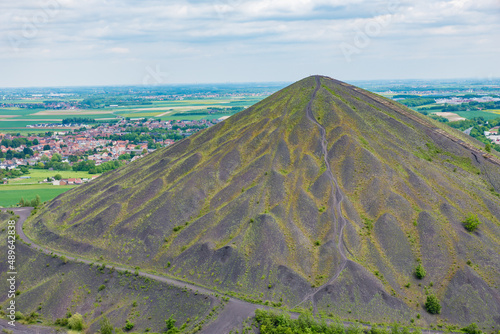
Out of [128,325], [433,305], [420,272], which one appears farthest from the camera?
[420,272]

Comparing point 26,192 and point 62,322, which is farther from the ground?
point 62,322

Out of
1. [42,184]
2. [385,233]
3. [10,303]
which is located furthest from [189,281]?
[42,184]

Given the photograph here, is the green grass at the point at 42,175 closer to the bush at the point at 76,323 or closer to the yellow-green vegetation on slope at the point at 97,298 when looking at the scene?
the yellow-green vegetation on slope at the point at 97,298

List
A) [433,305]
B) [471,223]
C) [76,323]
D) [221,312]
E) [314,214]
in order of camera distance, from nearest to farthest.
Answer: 1. [221,312]
2. [433,305]
3. [76,323]
4. [471,223]
5. [314,214]

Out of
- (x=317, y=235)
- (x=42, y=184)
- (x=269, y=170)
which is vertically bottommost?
(x=42, y=184)

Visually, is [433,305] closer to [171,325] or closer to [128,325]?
[171,325]

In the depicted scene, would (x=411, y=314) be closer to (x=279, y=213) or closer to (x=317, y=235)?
(x=317, y=235)

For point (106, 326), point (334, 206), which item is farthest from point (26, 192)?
point (334, 206)

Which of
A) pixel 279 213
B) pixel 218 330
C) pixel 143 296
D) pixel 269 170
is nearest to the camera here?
pixel 218 330
